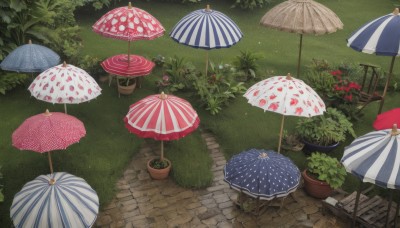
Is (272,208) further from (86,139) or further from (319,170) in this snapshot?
(86,139)

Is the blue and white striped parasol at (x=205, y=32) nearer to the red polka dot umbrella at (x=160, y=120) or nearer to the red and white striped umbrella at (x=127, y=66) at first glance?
the red and white striped umbrella at (x=127, y=66)

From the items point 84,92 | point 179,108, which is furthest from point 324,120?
point 84,92

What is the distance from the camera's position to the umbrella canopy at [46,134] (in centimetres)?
827

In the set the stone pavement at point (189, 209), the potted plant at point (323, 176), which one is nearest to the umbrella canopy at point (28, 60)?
the stone pavement at point (189, 209)

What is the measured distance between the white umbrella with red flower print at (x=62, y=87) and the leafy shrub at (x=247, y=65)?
5.95 metres

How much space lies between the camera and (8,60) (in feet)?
38.1

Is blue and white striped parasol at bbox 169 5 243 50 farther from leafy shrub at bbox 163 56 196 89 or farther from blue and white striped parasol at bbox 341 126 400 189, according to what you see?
blue and white striped parasol at bbox 341 126 400 189

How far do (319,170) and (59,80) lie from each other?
637 centimetres

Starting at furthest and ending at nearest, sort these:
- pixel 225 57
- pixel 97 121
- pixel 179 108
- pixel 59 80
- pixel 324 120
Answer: pixel 225 57 < pixel 97 121 < pixel 324 120 < pixel 59 80 < pixel 179 108

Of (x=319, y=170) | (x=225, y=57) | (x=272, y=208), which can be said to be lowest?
(x=272, y=208)

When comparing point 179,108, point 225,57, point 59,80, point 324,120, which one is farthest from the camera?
point 225,57

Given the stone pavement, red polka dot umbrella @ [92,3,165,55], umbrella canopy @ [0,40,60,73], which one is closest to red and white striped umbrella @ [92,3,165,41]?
red polka dot umbrella @ [92,3,165,55]

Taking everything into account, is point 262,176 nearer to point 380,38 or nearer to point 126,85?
point 380,38

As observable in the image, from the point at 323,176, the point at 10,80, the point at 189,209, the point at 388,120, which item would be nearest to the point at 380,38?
the point at 388,120
